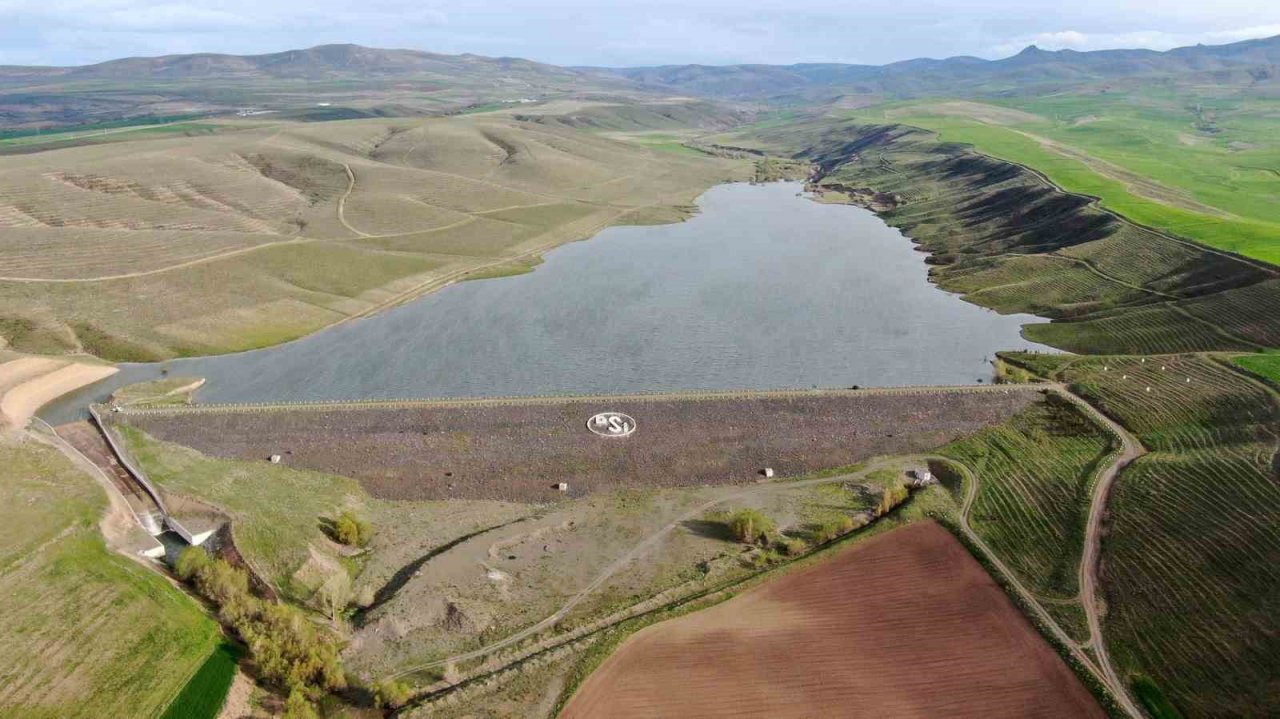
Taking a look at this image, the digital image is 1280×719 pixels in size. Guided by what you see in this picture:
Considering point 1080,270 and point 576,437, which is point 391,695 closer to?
point 576,437

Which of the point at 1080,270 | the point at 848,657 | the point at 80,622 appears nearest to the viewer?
the point at 848,657

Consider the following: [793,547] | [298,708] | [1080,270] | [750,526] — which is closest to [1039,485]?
[793,547]

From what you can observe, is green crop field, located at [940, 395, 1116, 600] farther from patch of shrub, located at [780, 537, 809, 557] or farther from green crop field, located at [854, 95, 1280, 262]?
green crop field, located at [854, 95, 1280, 262]

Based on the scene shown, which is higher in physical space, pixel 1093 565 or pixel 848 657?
pixel 1093 565

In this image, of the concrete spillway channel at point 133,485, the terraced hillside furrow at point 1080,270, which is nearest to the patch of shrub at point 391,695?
the concrete spillway channel at point 133,485

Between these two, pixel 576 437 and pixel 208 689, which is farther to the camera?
→ pixel 576 437

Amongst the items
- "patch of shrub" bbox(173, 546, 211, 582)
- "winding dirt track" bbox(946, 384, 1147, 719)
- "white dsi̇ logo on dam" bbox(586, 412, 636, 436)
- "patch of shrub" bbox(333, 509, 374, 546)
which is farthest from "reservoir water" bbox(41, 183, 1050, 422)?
"patch of shrub" bbox(173, 546, 211, 582)

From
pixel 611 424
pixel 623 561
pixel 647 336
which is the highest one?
pixel 611 424
